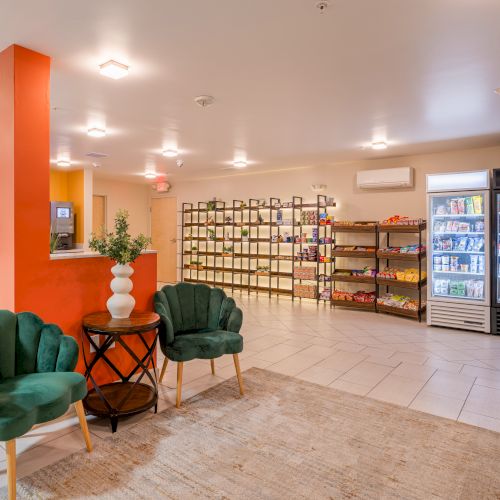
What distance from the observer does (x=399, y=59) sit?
121 inches

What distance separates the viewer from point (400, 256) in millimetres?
6266

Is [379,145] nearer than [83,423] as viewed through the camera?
No

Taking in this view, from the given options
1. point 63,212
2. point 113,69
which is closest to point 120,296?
point 113,69

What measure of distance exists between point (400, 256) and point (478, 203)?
4.55 ft

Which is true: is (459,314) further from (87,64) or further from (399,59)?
(87,64)

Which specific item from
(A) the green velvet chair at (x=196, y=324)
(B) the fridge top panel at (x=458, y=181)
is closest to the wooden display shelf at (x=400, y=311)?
(B) the fridge top panel at (x=458, y=181)

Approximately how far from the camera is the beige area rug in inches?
79.7

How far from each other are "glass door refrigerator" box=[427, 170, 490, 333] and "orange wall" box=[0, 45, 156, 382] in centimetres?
465

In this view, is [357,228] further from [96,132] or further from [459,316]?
[96,132]

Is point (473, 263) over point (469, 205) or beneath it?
beneath

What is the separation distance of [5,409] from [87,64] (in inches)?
102

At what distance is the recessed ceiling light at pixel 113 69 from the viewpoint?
310 centimetres

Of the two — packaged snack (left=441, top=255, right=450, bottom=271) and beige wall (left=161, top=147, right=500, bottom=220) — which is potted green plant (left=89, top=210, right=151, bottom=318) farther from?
beige wall (left=161, top=147, right=500, bottom=220)

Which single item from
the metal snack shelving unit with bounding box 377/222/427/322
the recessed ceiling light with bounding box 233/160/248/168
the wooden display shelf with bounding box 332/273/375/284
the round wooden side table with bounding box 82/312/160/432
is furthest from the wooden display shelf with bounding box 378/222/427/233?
the round wooden side table with bounding box 82/312/160/432
